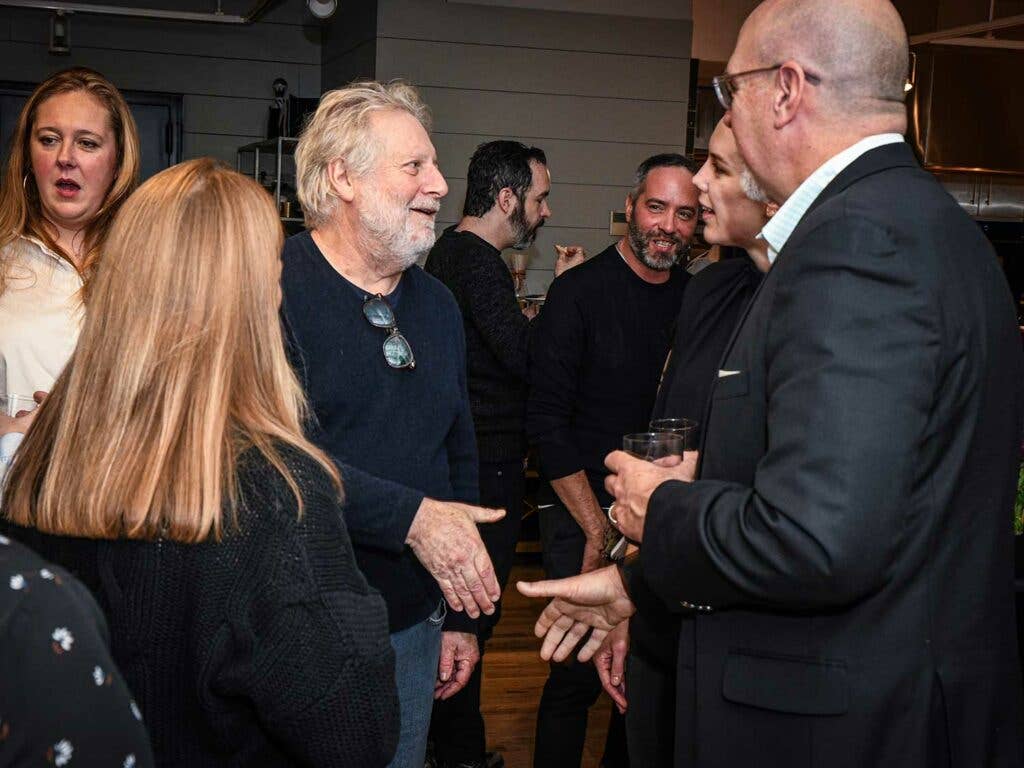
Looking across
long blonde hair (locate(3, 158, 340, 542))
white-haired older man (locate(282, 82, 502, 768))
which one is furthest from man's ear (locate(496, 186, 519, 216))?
long blonde hair (locate(3, 158, 340, 542))

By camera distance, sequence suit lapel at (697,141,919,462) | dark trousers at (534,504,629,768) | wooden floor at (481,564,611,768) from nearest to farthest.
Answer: suit lapel at (697,141,919,462)
dark trousers at (534,504,629,768)
wooden floor at (481,564,611,768)

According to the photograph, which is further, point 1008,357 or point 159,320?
point 1008,357

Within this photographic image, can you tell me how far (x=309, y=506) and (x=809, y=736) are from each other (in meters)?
0.68

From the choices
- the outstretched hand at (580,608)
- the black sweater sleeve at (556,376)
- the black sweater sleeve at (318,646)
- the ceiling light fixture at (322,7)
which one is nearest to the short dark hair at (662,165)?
the black sweater sleeve at (556,376)

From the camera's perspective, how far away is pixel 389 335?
2238 mm

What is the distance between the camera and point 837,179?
60.2 inches

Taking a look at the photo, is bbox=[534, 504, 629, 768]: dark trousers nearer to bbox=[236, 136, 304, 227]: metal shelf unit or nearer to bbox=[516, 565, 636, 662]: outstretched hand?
bbox=[516, 565, 636, 662]: outstretched hand

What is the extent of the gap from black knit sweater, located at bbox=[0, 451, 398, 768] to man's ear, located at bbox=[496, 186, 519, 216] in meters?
2.71

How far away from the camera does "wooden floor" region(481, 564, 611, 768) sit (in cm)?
382

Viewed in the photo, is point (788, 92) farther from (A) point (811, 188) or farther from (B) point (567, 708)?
(B) point (567, 708)

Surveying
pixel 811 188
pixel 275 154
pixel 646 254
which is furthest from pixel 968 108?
pixel 811 188

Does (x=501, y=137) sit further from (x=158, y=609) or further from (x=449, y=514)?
(x=158, y=609)

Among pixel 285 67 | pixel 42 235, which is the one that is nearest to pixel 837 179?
pixel 42 235

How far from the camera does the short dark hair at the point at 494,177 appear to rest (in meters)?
3.99
